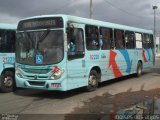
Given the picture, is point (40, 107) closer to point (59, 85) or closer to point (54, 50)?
point (59, 85)

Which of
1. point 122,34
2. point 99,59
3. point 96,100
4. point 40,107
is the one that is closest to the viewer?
point 40,107

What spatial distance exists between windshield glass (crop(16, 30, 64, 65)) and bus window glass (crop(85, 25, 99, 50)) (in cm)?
178

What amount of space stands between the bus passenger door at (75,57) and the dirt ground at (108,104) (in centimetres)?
97

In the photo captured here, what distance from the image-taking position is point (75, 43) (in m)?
12.9

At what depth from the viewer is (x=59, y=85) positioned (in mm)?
12219

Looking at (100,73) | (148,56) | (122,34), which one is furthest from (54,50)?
(148,56)

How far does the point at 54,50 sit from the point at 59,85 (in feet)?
3.97

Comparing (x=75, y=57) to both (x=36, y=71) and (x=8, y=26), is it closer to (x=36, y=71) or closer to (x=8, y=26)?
(x=36, y=71)

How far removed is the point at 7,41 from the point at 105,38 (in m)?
4.16

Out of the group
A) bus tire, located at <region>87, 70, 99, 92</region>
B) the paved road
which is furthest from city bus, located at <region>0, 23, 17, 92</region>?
bus tire, located at <region>87, 70, 99, 92</region>

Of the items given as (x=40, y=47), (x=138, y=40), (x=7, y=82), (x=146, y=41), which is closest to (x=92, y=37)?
(x=40, y=47)

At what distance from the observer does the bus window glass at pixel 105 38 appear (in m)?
15.2

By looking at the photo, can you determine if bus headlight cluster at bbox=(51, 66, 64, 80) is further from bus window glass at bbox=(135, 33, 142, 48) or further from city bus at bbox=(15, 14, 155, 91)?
bus window glass at bbox=(135, 33, 142, 48)

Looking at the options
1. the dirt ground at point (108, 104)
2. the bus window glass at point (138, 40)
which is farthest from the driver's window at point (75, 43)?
the bus window glass at point (138, 40)
